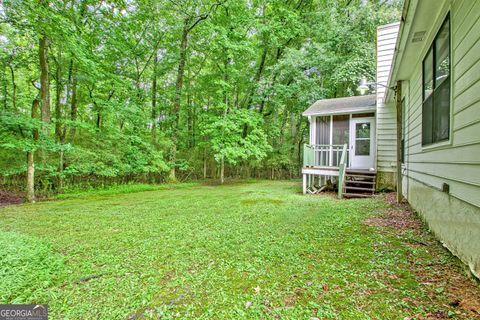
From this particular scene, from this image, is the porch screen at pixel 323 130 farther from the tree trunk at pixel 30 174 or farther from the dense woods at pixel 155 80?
the tree trunk at pixel 30 174

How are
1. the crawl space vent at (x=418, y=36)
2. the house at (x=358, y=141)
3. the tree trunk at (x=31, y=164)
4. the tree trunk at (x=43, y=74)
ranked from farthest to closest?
the house at (x=358, y=141) → the tree trunk at (x=43, y=74) → the tree trunk at (x=31, y=164) → the crawl space vent at (x=418, y=36)

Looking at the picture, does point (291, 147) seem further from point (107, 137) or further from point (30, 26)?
Answer: point (30, 26)

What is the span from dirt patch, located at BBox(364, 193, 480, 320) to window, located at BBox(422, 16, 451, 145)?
1.38m

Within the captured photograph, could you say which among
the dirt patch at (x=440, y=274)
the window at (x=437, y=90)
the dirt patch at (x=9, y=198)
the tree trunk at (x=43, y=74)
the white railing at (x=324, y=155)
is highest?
the tree trunk at (x=43, y=74)

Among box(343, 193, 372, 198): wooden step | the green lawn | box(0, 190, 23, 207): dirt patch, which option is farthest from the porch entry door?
box(0, 190, 23, 207): dirt patch

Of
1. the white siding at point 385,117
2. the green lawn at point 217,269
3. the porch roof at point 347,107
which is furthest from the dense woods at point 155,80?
the green lawn at point 217,269

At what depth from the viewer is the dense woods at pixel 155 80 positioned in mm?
7070

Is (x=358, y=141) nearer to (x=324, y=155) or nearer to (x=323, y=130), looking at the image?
(x=324, y=155)

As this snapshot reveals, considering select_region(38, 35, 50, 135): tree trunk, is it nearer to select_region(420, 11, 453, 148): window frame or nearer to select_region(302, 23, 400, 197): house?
select_region(302, 23, 400, 197): house

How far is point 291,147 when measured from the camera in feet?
51.4

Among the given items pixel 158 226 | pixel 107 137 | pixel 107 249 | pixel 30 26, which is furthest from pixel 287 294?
pixel 107 137

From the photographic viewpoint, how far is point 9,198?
7453mm

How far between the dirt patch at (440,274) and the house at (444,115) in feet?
0.41

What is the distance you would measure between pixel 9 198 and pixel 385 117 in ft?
42.6
